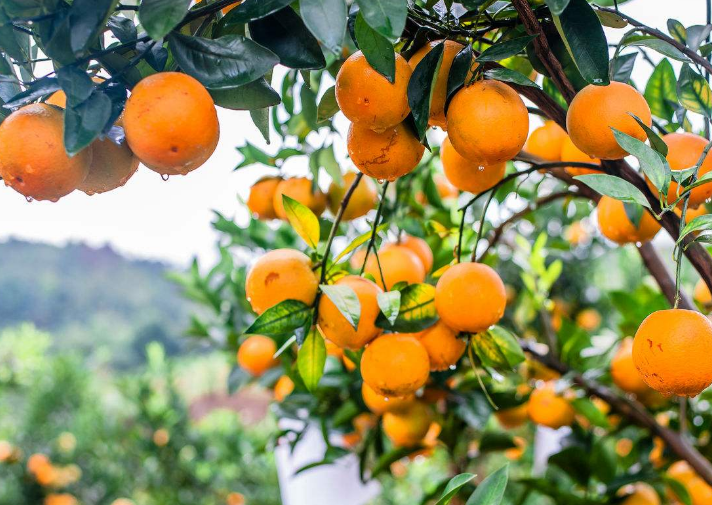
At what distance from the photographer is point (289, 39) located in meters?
0.46

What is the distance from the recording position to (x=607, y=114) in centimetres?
44

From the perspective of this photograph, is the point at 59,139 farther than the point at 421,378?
No

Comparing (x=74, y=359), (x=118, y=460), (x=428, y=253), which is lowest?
(x=118, y=460)

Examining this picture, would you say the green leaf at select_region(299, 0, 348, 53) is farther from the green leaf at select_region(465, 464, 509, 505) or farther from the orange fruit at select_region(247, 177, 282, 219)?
the orange fruit at select_region(247, 177, 282, 219)

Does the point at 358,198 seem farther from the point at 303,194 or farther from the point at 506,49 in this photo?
the point at 506,49

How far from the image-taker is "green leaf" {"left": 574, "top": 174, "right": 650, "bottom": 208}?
42cm

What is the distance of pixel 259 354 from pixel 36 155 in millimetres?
691

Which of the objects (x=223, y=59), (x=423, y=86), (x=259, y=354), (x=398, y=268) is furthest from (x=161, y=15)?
(x=259, y=354)

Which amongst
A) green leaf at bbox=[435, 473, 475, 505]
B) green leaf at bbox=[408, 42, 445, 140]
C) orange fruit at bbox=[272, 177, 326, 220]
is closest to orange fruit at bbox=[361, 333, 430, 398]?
green leaf at bbox=[435, 473, 475, 505]

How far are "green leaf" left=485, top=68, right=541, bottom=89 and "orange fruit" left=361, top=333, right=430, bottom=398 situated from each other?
9.9 inches

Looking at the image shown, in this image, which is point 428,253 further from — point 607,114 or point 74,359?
point 74,359

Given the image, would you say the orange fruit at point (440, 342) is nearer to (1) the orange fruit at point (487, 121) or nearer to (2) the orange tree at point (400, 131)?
(2) the orange tree at point (400, 131)

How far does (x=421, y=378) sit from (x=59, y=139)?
363 millimetres

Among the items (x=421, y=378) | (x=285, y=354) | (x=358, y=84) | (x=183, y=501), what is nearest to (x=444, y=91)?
(x=358, y=84)
